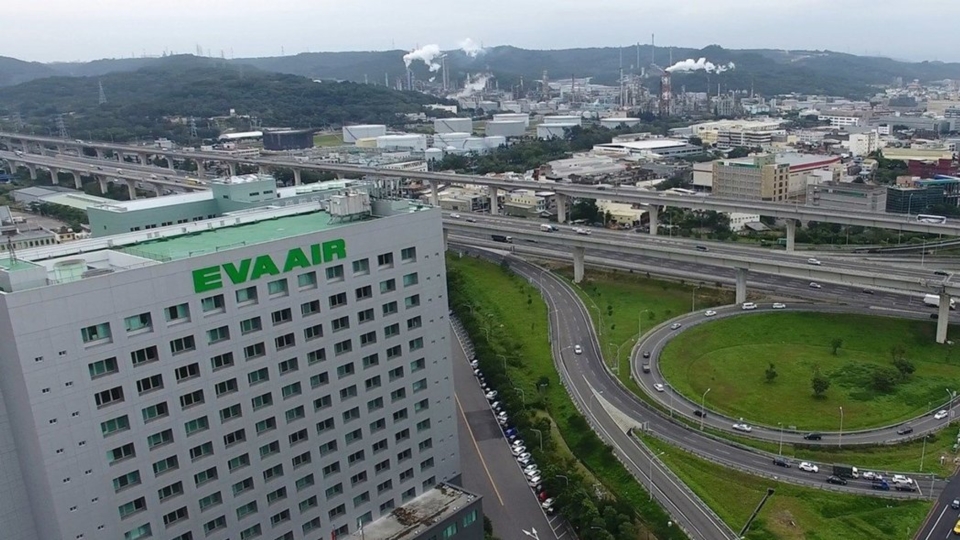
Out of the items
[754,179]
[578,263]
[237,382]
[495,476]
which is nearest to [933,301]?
[578,263]

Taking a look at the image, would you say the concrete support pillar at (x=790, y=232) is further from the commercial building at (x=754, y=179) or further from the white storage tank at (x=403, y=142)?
the white storage tank at (x=403, y=142)

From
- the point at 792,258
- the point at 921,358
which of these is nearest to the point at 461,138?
the point at 792,258

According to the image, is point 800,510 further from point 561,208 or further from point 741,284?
point 561,208

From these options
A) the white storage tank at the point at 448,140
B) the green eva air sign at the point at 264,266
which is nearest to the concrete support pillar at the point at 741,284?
the green eva air sign at the point at 264,266

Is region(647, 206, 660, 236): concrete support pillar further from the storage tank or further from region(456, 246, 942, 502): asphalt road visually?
the storage tank

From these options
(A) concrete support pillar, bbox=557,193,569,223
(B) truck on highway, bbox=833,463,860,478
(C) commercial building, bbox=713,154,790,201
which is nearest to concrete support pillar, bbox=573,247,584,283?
(A) concrete support pillar, bbox=557,193,569,223

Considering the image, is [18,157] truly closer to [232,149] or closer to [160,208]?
[232,149]
